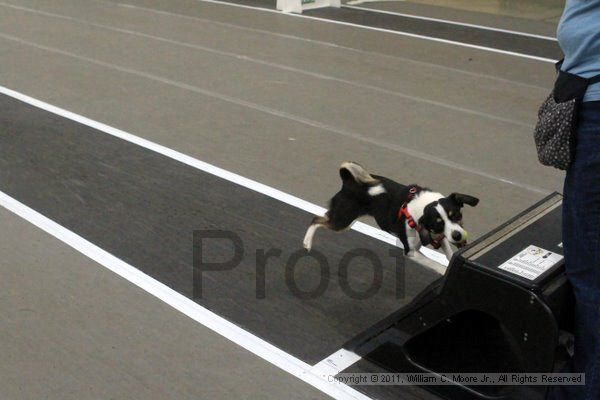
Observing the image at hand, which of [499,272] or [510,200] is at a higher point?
[499,272]

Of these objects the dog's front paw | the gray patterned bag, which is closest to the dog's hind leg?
the dog's front paw

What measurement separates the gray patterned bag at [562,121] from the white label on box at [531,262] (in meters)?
A: 0.38

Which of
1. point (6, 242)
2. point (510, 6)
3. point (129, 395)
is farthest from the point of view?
point (510, 6)

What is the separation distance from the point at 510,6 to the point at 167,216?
325 inches

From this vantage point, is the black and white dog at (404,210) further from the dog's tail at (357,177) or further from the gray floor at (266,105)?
the gray floor at (266,105)

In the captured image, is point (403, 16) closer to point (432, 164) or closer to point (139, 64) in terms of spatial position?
point (139, 64)

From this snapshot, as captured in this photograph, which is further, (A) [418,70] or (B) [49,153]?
(A) [418,70]

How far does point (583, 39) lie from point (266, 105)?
4.22m

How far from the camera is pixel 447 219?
9.86 feet


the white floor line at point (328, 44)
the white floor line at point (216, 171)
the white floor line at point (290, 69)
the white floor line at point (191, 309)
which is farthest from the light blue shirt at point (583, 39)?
the white floor line at point (328, 44)

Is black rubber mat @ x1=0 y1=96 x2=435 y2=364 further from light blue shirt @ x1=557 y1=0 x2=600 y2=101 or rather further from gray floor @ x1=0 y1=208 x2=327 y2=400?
light blue shirt @ x1=557 y1=0 x2=600 y2=101

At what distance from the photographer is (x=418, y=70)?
7.19 metres

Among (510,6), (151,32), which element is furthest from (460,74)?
Result: (510,6)

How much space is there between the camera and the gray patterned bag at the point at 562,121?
213 cm
